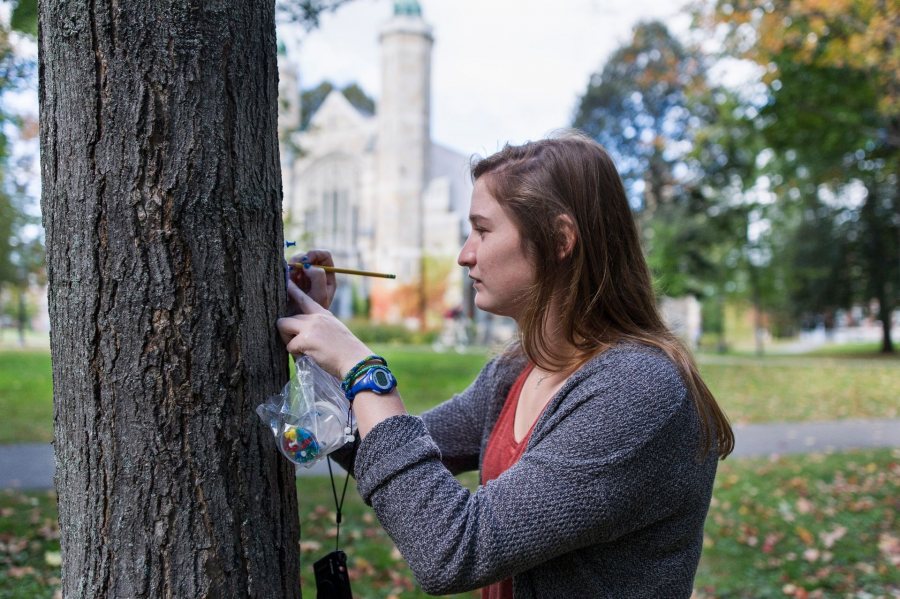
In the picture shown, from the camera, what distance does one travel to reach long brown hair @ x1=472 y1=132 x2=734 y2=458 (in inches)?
62.5

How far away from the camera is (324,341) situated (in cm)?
151

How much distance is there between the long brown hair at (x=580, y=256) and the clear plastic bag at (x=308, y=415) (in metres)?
0.43

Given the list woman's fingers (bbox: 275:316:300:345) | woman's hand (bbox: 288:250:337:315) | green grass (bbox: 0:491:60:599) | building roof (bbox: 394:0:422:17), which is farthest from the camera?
building roof (bbox: 394:0:422:17)

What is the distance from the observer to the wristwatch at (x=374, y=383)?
56.6 inches

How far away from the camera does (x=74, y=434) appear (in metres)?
1.44

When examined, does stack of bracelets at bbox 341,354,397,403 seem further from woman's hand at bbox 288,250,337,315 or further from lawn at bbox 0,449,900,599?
lawn at bbox 0,449,900,599

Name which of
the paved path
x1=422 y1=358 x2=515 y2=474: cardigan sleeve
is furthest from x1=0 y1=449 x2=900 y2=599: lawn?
x1=422 y1=358 x2=515 y2=474: cardigan sleeve

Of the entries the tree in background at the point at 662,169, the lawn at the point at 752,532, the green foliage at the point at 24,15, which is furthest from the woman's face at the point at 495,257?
the tree in background at the point at 662,169

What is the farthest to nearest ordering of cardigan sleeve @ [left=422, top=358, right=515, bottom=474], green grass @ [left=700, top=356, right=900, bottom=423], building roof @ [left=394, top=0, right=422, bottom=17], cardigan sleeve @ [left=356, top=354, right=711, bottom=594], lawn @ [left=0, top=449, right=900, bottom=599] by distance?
building roof @ [left=394, top=0, right=422, bottom=17] < green grass @ [left=700, top=356, right=900, bottom=423] < lawn @ [left=0, top=449, right=900, bottom=599] < cardigan sleeve @ [left=422, top=358, right=515, bottom=474] < cardigan sleeve @ [left=356, top=354, right=711, bottom=594]

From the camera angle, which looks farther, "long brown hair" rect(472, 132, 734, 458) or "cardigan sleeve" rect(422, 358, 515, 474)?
"cardigan sleeve" rect(422, 358, 515, 474)

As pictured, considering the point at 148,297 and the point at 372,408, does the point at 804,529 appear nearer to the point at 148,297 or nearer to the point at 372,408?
the point at 372,408

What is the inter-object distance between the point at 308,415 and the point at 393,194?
1427 inches

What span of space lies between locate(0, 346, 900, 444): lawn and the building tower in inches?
761

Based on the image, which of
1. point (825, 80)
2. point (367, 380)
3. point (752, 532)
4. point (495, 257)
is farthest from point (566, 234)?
point (825, 80)
